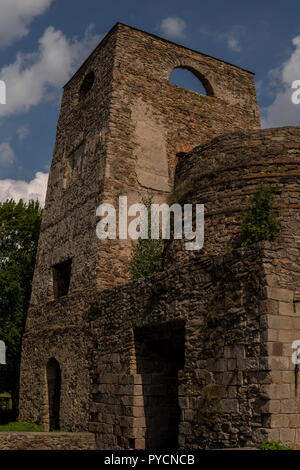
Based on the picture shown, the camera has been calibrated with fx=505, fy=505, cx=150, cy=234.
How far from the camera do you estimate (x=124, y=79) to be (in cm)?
1474

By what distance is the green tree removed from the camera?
18.6m

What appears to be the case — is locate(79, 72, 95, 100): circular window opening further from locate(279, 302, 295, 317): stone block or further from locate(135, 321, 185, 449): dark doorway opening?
locate(279, 302, 295, 317): stone block

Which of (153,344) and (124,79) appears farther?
(124,79)

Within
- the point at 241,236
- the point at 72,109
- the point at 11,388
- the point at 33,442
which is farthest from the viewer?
the point at 11,388

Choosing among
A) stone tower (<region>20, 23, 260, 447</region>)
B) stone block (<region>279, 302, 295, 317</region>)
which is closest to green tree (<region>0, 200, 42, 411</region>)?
stone tower (<region>20, 23, 260, 447</region>)

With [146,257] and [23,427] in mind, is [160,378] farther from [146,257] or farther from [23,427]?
[23,427]

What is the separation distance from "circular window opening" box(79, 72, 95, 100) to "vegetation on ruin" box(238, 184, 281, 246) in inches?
341

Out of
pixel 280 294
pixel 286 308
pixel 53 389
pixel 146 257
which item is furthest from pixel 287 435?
pixel 53 389

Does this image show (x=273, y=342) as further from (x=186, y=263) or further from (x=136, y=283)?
(x=136, y=283)

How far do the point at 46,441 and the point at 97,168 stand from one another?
7.04m

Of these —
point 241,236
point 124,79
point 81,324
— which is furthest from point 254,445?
point 124,79

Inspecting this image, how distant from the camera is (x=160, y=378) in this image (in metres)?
Result: 10.3

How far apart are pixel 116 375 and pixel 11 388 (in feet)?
35.1

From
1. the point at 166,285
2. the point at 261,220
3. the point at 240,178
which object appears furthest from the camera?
the point at 240,178
